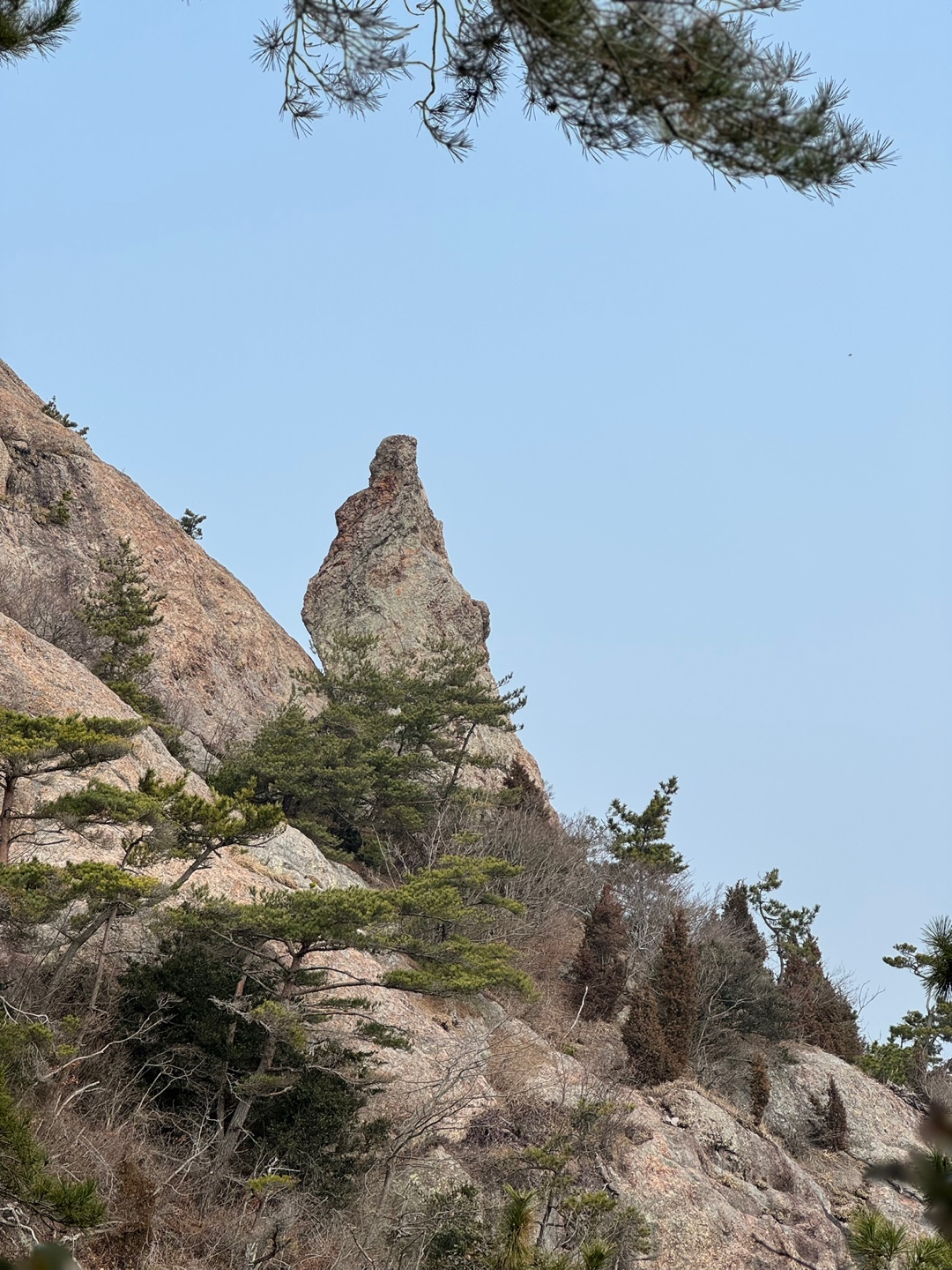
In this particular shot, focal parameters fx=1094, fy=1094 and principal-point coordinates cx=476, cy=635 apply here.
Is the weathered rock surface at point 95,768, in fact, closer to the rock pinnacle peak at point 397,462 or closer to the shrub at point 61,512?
the shrub at point 61,512

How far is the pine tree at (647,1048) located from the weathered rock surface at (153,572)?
1496 centimetres

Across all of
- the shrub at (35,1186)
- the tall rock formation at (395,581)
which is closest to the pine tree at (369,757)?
the tall rock formation at (395,581)

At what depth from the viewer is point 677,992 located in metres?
23.4

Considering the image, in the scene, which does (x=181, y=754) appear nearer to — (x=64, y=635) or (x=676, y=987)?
(x=64, y=635)

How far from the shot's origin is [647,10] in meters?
4.23

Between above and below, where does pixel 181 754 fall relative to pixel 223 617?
below

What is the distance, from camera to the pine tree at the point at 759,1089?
76.4ft

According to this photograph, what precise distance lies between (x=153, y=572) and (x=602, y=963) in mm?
18944

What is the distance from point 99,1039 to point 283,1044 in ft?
7.35

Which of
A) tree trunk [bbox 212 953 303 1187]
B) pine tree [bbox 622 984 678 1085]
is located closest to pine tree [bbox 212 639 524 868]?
pine tree [bbox 622 984 678 1085]

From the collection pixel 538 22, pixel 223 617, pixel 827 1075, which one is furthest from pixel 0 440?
pixel 538 22

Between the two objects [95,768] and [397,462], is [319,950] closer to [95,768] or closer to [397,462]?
[95,768]

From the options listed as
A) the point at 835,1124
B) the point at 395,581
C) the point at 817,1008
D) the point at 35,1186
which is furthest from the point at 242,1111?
the point at 395,581

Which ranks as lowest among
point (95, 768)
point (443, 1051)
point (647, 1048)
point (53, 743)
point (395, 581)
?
point (443, 1051)
